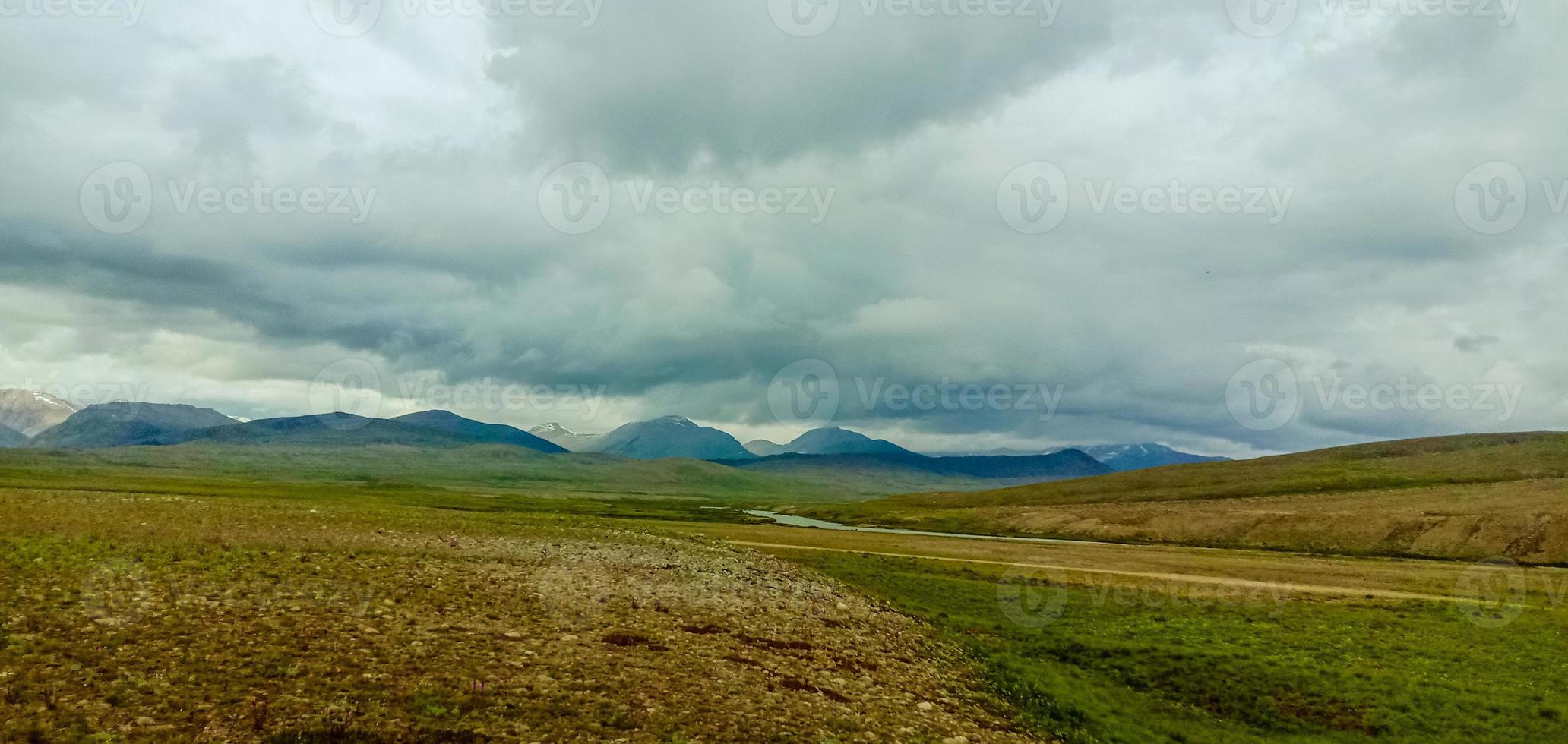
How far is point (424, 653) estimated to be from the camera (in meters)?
21.3

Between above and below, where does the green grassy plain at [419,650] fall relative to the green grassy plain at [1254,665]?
above

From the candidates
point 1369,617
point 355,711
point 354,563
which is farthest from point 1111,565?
point 355,711

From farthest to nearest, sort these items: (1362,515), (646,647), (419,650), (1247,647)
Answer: (1362,515)
(1247,647)
(646,647)
(419,650)

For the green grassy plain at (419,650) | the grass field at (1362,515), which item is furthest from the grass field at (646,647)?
the grass field at (1362,515)

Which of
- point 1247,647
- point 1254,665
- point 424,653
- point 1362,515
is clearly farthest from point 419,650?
point 1362,515

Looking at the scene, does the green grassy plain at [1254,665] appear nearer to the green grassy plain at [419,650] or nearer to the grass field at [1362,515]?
the green grassy plain at [419,650]

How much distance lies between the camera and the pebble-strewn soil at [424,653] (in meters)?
16.3

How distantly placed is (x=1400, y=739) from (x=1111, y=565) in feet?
157

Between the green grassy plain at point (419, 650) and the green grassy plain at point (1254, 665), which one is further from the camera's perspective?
the green grassy plain at point (1254, 665)

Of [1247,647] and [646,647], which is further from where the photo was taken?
[1247,647]

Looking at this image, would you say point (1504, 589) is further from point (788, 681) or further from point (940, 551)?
point (788, 681)

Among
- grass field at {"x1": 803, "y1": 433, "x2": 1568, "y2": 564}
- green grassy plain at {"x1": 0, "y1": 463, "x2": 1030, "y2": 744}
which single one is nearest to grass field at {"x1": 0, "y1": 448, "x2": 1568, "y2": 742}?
green grassy plain at {"x1": 0, "y1": 463, "x2": 1030, "y2": 744}

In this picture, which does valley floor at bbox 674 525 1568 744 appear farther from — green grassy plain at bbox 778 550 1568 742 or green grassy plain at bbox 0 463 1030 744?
green grassy plain at bbox 0 463 1030 744

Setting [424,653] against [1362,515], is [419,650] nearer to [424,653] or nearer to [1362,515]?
[424,653]
